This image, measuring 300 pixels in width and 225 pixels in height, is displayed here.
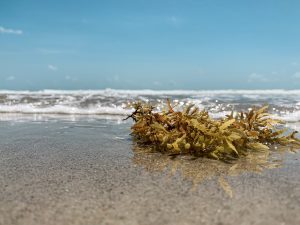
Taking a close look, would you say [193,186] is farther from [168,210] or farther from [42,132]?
[42,132]

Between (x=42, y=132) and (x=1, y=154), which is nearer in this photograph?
(x=1, y=154)

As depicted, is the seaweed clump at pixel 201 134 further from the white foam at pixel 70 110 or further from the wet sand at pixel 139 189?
the white foam at pixel 70 110

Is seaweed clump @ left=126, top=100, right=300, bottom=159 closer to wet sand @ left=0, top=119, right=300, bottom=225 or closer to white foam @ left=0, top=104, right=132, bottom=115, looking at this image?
wet sand @ left=0, top=119, right=300, bottom=225

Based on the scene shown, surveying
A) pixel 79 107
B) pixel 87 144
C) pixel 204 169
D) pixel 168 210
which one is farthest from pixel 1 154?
pixel 79 107

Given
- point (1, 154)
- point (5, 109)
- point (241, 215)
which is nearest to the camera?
point (241, 215)

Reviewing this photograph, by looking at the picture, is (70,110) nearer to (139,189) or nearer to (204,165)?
(204,165)

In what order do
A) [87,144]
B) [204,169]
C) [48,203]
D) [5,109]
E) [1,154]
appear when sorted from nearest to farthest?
[48,203] < [204,169] < [1,154] < [87,144] < [5,109]
